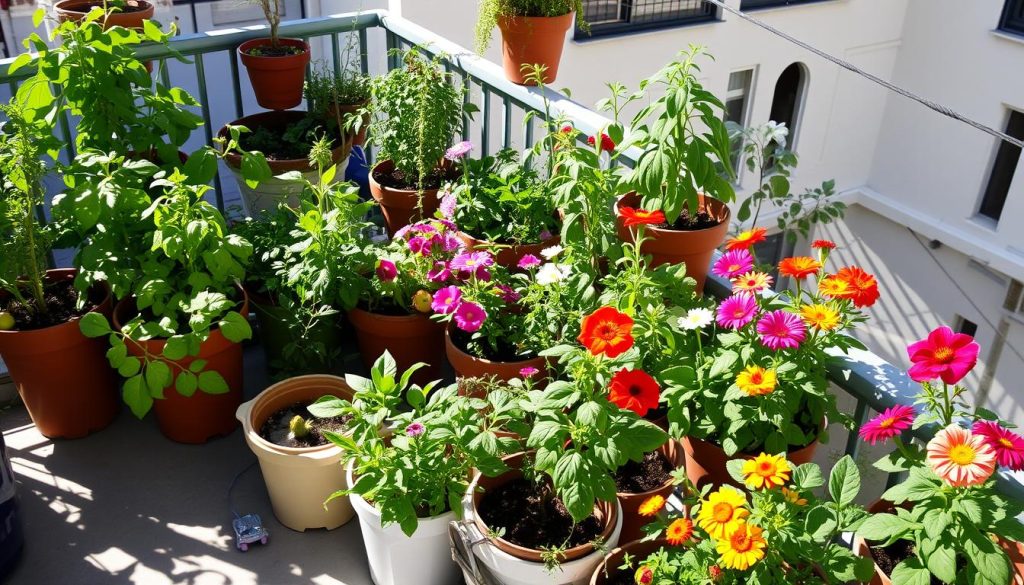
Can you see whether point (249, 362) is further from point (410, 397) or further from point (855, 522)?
point (855, 522)

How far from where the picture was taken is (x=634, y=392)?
5.68ft

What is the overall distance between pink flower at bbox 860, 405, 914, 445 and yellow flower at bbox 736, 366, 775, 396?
185 millimetres

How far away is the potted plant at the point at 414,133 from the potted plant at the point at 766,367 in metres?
1.16

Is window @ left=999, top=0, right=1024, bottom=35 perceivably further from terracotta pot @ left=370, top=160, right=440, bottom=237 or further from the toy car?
the toy car

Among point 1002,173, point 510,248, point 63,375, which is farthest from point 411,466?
point 1002,173

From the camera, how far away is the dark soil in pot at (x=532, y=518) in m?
1.93

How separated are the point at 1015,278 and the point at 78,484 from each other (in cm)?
901

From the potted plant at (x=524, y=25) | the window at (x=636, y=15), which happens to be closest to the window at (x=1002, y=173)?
the window at (x=636, y=15)

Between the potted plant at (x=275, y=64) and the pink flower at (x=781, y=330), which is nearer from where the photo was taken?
the pink flower at (x=781, y=330)

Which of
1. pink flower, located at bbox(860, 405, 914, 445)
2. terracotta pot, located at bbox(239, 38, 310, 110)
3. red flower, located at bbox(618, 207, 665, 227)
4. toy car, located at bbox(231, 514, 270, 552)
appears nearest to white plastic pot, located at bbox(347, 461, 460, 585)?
toy car, located at bbox(231, 514, 270, 552)

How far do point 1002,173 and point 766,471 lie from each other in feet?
29.7

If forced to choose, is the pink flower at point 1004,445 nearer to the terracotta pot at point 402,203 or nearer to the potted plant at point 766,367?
the potted plant at point 766,367

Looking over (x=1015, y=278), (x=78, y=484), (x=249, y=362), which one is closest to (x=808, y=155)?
(x=1015, y=278)

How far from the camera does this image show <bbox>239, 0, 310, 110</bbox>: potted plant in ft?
10.6
